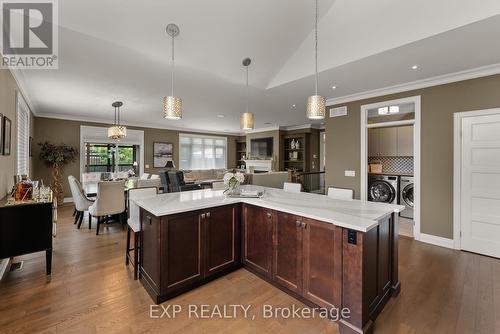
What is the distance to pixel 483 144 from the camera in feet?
10.7

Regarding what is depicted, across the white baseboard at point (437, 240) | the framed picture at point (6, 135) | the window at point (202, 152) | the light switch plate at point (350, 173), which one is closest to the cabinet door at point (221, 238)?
the framed picture at point (6, 135)

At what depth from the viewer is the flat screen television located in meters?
9.65

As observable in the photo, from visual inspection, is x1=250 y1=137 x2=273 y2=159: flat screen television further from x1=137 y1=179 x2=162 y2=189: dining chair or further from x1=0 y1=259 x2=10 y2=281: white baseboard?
x1=0 y1=259 x2=10 y2=281: white baseboard

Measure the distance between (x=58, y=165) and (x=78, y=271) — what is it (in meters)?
5.45

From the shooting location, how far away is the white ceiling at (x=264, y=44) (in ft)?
8.09

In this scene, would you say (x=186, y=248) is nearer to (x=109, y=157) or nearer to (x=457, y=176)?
(x=457, y=176)

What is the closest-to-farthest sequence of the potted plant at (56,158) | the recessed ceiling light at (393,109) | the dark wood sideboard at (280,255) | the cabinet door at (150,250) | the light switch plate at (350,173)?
the dark wood sideboard at (280,255) → the cabinet door at (150,250) → the recessed ceiling light at (393,109) → the light switch plate at (350,173) → the potted plant at (56,158)

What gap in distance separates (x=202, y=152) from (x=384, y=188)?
747 cm

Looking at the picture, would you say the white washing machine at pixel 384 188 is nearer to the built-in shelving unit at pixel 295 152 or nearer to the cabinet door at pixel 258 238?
the cabinet door at pixel 258 238

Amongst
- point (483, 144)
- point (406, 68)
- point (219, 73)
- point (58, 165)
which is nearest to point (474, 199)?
point (483, 144)

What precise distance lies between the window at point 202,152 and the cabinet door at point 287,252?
7.95 meters

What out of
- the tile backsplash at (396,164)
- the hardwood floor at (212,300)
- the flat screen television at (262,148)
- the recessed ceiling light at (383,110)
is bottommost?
the hardwood floor at (212,300)

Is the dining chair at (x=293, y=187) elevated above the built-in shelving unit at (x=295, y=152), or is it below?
below

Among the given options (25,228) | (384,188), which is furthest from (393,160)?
(25,228)
